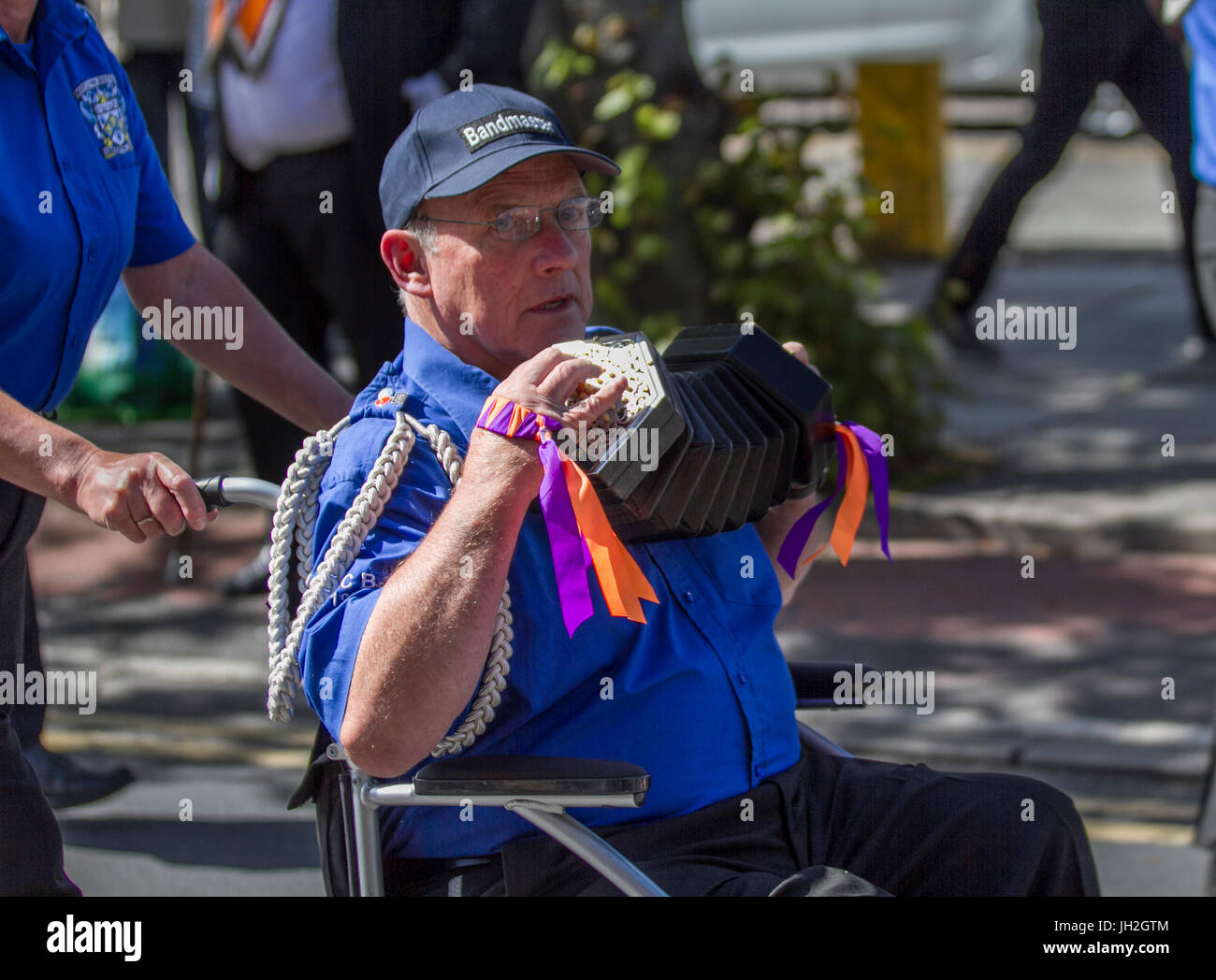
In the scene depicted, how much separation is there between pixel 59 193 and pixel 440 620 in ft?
3.54

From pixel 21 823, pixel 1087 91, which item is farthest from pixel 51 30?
pixel 1087 91

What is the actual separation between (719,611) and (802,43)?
32.9 ft

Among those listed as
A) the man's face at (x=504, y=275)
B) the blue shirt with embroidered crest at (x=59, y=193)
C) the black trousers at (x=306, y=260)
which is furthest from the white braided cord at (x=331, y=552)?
the black trousers at (x=306, y=260)

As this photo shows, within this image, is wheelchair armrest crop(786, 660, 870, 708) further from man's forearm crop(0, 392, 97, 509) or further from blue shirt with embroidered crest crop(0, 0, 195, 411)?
blue shirt with embroidered crest crop(0, 0, 195, 411)

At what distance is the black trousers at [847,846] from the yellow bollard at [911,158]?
9.00m

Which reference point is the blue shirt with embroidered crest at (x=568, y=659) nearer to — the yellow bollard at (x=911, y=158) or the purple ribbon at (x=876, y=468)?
the purple ribbon at (x=876, y=468)

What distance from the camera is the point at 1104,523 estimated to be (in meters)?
6.38

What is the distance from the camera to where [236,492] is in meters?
2.48

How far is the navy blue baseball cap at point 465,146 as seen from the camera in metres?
2.44

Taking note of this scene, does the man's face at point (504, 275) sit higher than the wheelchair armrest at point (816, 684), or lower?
higher

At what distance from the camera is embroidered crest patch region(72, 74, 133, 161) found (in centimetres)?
281

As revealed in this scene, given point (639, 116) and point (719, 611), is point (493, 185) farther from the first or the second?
point (639, 116)

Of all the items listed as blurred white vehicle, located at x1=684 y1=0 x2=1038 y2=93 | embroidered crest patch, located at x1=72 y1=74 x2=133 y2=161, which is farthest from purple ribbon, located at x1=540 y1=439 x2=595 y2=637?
blurred white vehicle, located at x1=684 y1=0 x2=1038 y2=93

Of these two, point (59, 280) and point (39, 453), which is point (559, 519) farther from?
point (59, 280)
